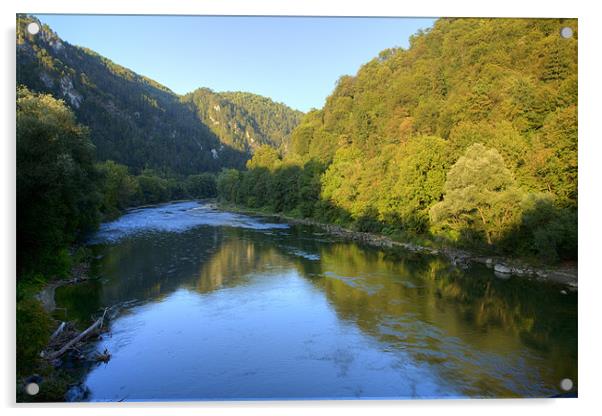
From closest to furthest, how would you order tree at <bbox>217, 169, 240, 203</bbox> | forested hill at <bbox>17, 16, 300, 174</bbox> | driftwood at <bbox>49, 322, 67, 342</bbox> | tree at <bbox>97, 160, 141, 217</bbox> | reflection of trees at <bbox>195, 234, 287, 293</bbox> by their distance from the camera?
driftwood at <bbox>49, 322, 67, 342</bbox> < reflection of trees at <bbox>195, 234, 287, 293</bbox> < forested hill at <bbox>17, 16, 300, 174</bbox> < tree at <bbox>97, 160, 141, 217</bbox> < tree at <bbox>217, 169, 240, 203</bbox>

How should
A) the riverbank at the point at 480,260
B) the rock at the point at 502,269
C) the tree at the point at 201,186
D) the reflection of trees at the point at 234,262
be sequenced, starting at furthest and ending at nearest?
the tree at the point at 201,186, the rock at the point at 502,269, the reflection of trees at the point at 234,262, the riverbank at the point at 480,260

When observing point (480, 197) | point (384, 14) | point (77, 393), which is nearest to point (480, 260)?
point (480, 197)

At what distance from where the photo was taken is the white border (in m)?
5.62

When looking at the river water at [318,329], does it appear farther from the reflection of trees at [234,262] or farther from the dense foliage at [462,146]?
the dense foliage at [462,146]

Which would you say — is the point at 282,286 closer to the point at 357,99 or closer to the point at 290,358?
the point at 290,358

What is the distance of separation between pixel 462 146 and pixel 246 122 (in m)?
40.2

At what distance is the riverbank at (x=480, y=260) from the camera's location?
34.8 ft

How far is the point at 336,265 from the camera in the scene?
16031 mm

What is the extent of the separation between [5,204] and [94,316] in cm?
463

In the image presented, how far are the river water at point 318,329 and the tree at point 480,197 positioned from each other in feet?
6.06

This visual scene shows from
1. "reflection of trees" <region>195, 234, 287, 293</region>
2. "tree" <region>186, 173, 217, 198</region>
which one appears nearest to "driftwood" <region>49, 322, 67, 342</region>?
"reflection of trees" <region>195, 234, 287, 293</region>

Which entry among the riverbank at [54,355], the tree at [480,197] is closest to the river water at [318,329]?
the riverbank at [54,355]

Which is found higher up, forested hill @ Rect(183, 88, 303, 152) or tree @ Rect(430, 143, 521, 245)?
forested hill @ Rect(183, 88, 303, 152)

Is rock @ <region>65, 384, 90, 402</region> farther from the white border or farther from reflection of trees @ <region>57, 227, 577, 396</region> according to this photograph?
reflection of trees @ <region>57, 227, 577, 396</region>
